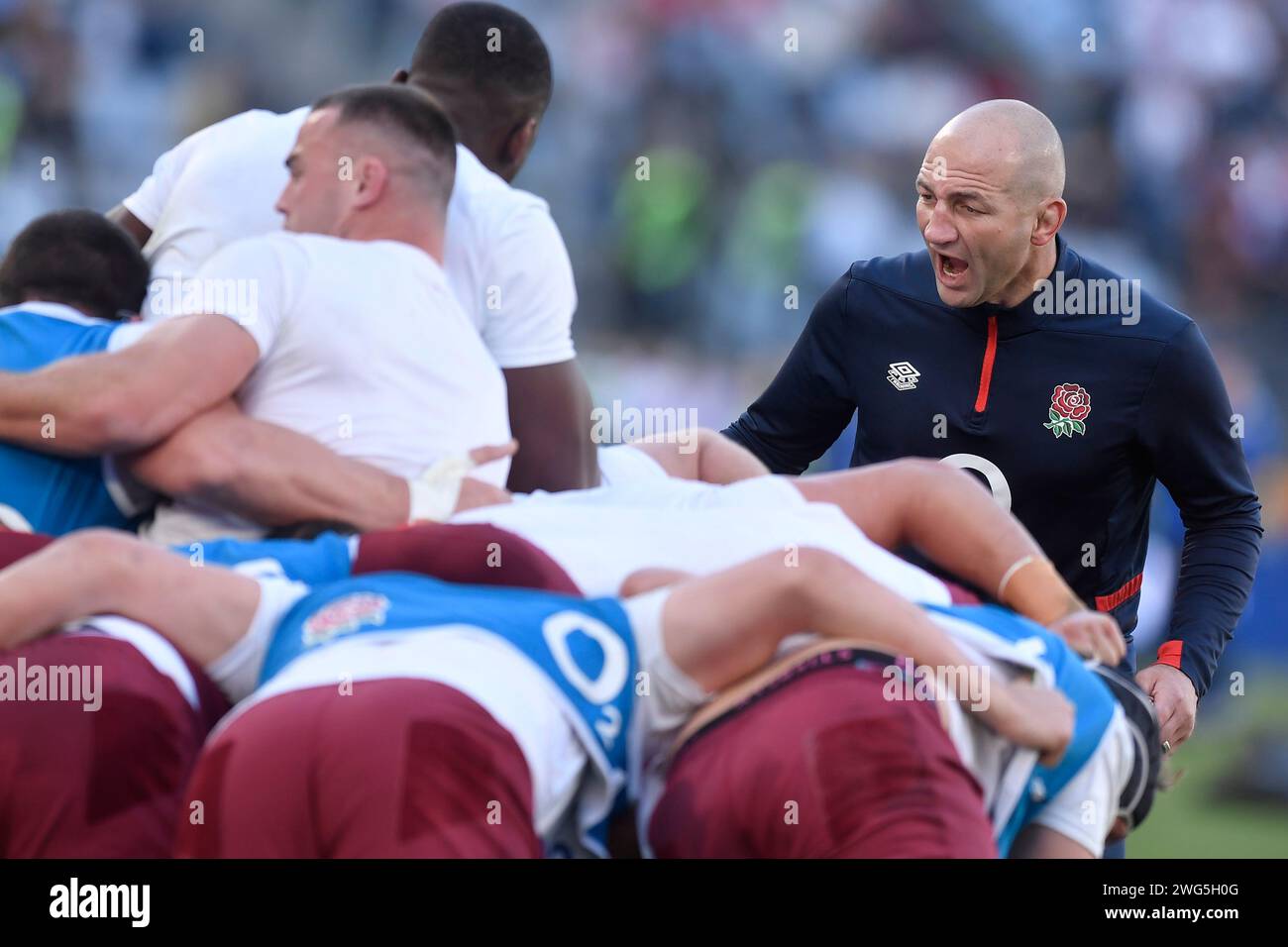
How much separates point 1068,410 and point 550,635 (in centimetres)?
177

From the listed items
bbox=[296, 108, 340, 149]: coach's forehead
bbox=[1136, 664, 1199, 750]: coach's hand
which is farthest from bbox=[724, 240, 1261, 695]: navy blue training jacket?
bbox=[296, 108, 340, 149]: coach's forehead

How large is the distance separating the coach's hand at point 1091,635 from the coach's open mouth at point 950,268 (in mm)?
1124

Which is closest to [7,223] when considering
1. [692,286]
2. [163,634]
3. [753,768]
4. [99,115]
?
[99,115]

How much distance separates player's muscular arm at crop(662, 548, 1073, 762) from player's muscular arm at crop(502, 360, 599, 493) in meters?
1.19

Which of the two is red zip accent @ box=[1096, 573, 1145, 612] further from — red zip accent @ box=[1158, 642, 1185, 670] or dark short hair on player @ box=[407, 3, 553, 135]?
dark short hair on player @ box=[407, 3, 553, 135]

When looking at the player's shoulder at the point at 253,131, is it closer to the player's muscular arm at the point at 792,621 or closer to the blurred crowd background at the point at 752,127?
the player's muscular arm at the point at 792,621

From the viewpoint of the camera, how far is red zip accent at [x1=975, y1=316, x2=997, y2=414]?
3.64m

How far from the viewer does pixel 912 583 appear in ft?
8.29

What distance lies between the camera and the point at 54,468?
9.04ft

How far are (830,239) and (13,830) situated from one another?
6.16 metres

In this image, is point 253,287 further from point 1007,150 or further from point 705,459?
point 1007,150

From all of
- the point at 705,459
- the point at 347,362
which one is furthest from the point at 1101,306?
the point at 347,362
